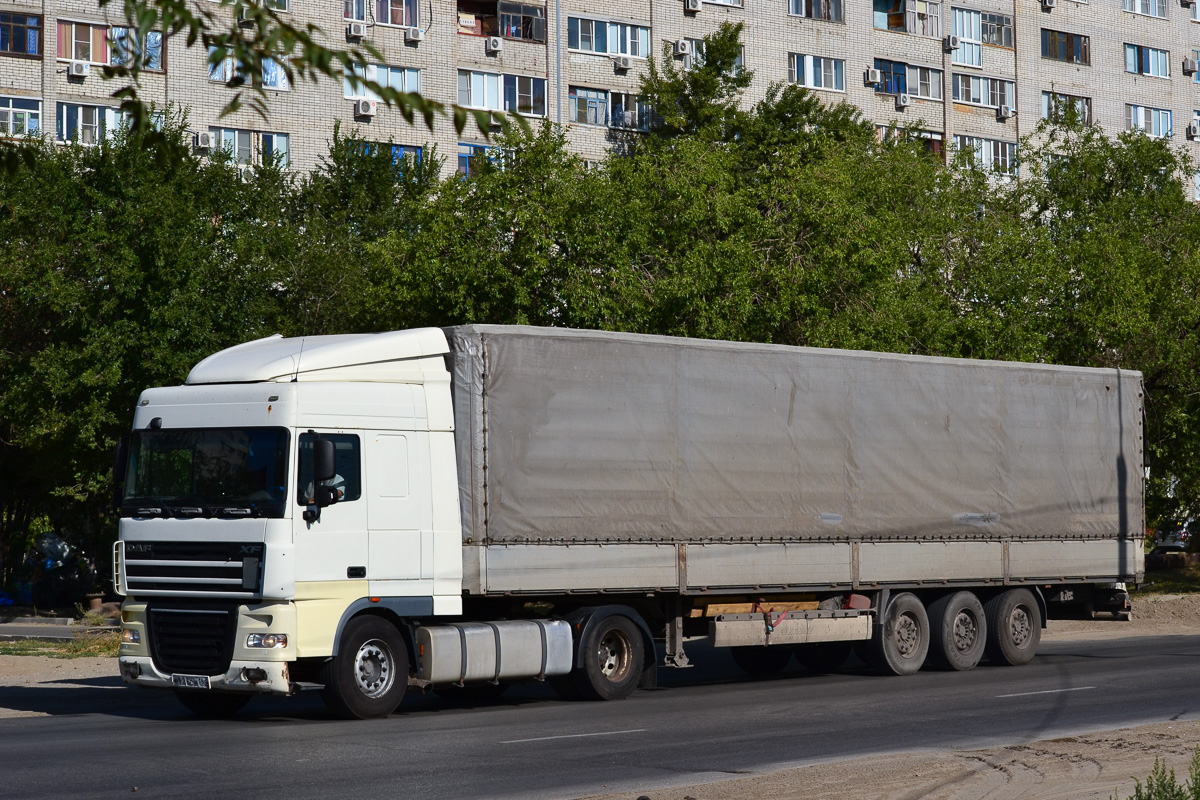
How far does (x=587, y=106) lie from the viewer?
50.0 m

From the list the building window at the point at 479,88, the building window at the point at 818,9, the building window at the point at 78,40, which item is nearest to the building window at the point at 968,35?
the building window at the point at 818,9

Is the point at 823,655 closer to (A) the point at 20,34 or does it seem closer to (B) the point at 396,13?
(A) the point at 20,34

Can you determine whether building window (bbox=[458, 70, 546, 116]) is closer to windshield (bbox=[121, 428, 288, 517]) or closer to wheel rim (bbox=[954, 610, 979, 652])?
wheel rim (bbox=[954, 610, 979, 652])

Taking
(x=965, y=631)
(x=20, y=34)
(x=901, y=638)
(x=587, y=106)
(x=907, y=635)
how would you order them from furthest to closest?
1. (x=587, y=106)
2. (x=20, y=34)
3. (x=965, y=631)
4. (x=907, y=635)
5. (x=901, y=638)

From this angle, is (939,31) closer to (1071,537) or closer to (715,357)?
(1071,537)

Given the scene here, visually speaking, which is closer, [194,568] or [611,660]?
[194,568]

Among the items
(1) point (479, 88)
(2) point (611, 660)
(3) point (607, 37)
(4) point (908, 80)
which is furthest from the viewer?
(4) point (908, 80)

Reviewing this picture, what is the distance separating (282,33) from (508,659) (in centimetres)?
1059

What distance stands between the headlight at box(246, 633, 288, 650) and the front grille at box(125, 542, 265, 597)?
1.22 ft

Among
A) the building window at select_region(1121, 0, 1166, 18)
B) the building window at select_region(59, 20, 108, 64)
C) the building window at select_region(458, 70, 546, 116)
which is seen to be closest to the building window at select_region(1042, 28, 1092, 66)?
the building window at select_region(1121, 0, 1166, 18)

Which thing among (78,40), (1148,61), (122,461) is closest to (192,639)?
(122,461)

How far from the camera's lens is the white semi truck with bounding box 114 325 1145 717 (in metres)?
13.6

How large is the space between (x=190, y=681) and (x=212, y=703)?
1205mm

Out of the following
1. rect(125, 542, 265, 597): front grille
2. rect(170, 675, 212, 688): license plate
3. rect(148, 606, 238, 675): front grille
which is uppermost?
rect(125, 542, 265, 597): front grille
